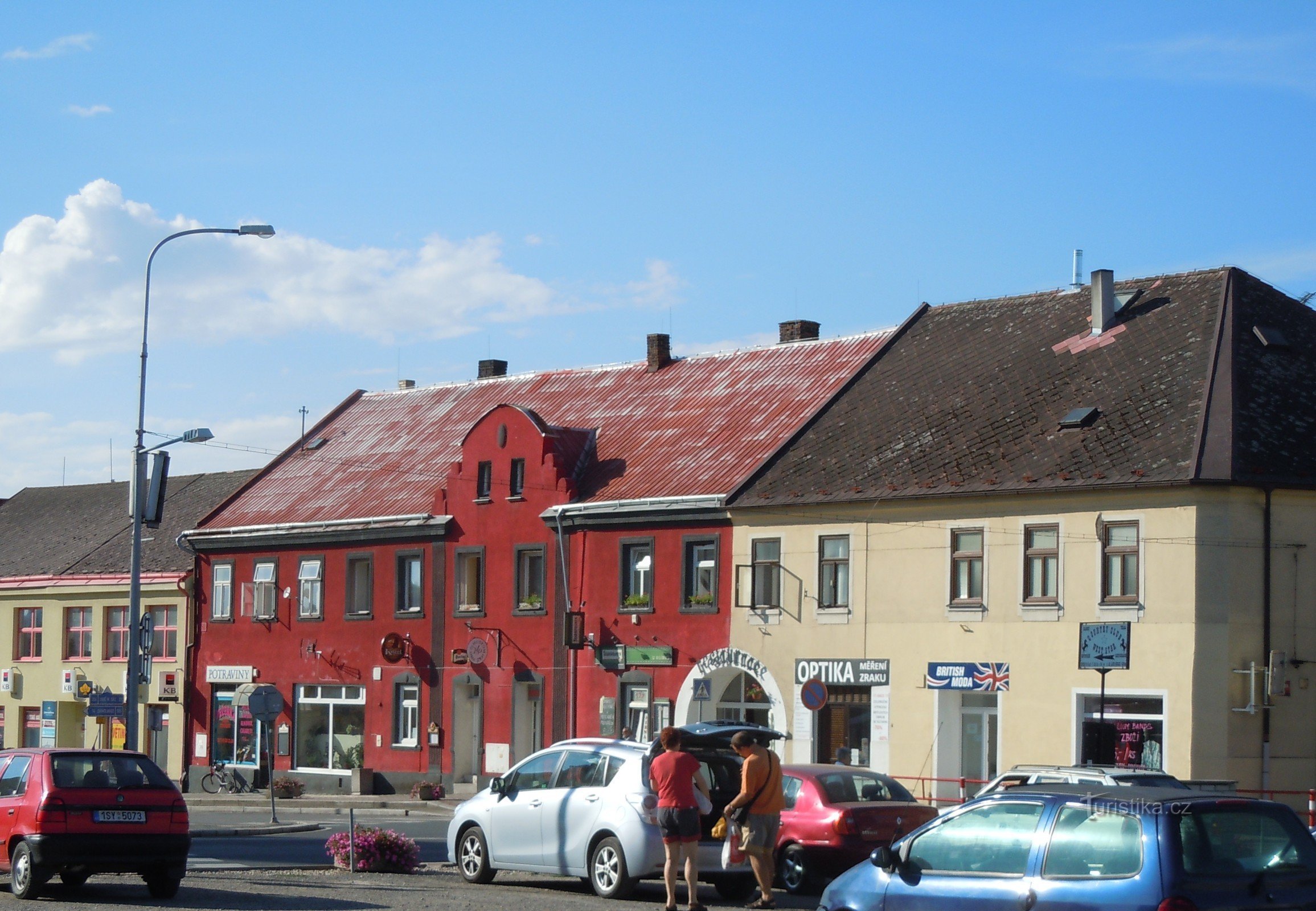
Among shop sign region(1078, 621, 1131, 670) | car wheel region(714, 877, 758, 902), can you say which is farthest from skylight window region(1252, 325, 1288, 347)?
car wheel region(714, 877, 758, 902)

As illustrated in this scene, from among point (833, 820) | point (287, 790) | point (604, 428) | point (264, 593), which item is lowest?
point (287, 790)

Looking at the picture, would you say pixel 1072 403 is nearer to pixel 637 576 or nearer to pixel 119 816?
pixel 637 576

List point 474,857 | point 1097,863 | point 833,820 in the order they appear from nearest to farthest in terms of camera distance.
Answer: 1. point 1097,863
2. point 833,820
3. point 474,857

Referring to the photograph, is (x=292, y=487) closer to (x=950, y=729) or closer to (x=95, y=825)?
(x=950, y=729)

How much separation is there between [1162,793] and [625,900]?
343 inches

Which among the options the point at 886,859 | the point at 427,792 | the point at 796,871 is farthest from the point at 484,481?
the point at 886,859

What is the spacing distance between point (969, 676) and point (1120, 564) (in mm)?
3701

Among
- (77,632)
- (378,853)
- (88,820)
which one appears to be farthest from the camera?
(77,632)

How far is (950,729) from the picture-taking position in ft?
112

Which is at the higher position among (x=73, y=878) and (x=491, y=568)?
(x=491, y=568)

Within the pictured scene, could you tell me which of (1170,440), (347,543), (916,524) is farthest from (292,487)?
(1170,440)

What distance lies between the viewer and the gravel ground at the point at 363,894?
17.7 metres

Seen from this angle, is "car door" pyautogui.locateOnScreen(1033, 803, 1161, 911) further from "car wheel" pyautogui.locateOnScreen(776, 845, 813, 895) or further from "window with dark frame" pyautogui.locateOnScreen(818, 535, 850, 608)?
"window with dark frame" pyautogui.locateOnScreen(818, 535, 850, 608)

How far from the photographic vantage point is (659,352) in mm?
47469
